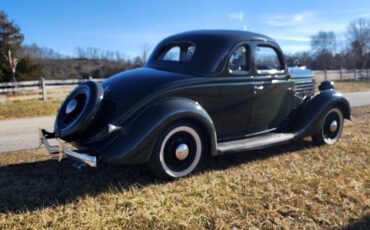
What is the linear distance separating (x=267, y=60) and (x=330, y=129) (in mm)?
1567

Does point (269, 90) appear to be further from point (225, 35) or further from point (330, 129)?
point (330, 129)

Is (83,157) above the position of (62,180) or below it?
above

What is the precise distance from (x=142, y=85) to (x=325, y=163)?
2613 mm

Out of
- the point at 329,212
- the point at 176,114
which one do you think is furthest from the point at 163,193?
Result: the point at 329,212

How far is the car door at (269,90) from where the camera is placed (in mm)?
5688

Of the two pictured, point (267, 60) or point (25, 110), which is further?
point (25, 110)

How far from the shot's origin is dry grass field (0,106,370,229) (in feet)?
11.7

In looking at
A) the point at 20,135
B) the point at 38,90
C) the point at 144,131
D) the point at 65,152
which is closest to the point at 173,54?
the point at 144,131

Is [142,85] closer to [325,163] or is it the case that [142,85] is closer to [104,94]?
[104,94]

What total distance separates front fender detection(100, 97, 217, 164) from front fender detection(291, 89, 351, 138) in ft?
7.00

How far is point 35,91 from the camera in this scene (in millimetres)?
20188

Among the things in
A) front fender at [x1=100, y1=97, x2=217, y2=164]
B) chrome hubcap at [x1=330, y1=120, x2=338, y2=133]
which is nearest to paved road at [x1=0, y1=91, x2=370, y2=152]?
front fender at [x1=100, y1=97, x2=217, y2=164]

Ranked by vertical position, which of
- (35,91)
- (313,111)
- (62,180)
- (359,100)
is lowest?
(359,100)

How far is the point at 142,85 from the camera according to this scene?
474cm
